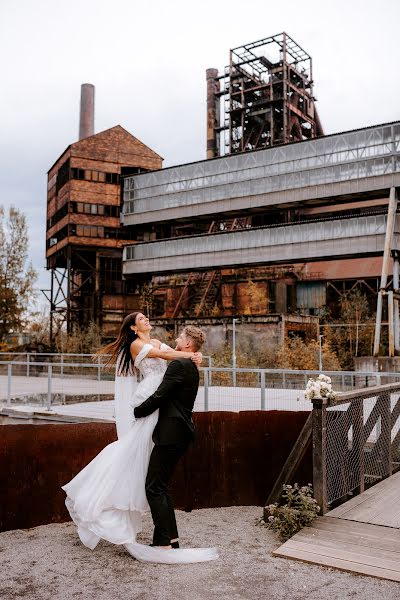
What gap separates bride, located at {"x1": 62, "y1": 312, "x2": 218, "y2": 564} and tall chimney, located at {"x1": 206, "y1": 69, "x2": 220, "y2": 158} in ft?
175

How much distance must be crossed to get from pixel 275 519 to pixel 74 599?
2.39 metres

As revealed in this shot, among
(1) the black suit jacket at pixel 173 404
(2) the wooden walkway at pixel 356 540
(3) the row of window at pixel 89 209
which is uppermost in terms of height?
(3) the row of window at pixel 89 209

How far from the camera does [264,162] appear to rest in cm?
3859

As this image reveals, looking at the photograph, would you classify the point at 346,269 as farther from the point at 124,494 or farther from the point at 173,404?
the point at 124,494

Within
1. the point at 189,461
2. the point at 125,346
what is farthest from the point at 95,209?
the point at 125,346

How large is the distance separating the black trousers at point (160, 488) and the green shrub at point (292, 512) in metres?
1.24

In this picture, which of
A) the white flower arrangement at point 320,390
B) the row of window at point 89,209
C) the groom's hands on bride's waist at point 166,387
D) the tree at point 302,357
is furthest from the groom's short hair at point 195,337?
the row of window at point 89,209

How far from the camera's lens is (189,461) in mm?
7305

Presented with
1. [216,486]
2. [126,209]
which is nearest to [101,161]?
[126,209]

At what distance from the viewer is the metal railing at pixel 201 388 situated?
14664mm

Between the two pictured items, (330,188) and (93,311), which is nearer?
(330,188)

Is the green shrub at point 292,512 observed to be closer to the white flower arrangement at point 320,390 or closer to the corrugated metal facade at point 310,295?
the white flower arrangement at point 320,390

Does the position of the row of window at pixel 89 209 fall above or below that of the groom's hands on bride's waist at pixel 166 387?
above

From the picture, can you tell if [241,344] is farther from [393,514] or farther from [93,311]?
[393,514]
